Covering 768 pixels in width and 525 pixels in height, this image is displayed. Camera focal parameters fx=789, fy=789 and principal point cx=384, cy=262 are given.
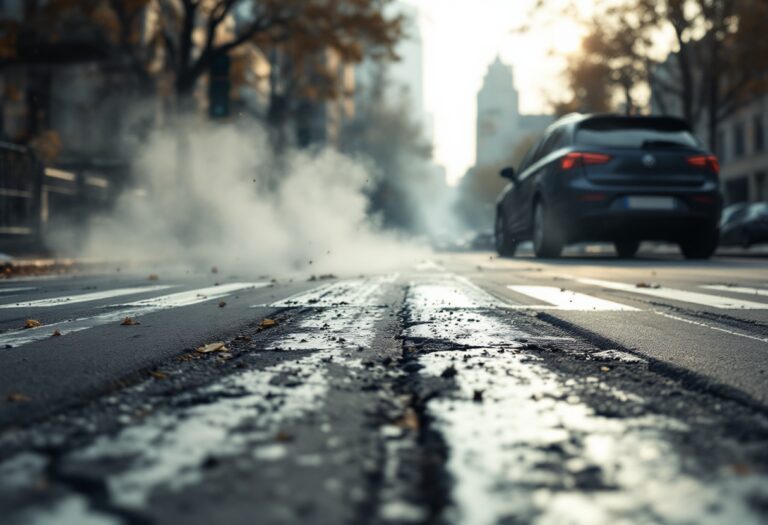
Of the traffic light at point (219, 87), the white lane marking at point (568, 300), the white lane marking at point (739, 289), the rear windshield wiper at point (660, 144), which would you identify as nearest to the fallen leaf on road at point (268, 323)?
the white lane marking at point (568, 300)

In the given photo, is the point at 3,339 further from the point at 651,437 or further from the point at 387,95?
the point at 387,95

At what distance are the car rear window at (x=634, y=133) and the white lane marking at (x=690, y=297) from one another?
13.3 feet

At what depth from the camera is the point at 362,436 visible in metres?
1.70

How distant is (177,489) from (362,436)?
1.53ft

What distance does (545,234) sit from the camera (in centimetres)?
1088

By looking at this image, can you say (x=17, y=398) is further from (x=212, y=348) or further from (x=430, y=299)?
(x=430, y=299)

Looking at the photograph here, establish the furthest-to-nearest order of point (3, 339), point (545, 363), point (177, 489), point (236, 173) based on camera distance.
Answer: point (236, 173), point (3, 339), point (545, 363), point (177, 489)

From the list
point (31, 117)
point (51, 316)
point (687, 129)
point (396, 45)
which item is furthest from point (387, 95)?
point (51, 316)

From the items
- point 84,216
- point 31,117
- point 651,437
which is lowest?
point 651,437

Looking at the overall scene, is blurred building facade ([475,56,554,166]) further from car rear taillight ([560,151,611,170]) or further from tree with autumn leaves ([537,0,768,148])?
car rear taillight ([560,151,611,170])

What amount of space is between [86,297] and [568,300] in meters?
3.46

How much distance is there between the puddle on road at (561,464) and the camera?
126cm

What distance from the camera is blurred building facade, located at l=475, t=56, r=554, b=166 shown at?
180m

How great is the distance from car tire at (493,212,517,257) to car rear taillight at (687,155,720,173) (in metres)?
4.10
